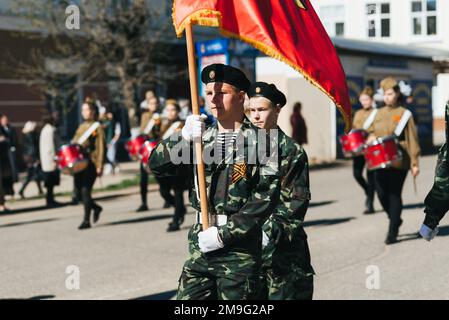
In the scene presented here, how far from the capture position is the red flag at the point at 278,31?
461cm

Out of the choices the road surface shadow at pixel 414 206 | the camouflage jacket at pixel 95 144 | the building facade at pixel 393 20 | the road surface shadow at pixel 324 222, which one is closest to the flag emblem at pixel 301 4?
the road surface shadow at pixel 324 222

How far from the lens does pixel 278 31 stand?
479 cm

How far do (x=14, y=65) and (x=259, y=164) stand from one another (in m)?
18.9

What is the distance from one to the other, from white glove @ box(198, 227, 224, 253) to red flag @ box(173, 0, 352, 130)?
117 cm

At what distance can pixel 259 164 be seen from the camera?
437 cm

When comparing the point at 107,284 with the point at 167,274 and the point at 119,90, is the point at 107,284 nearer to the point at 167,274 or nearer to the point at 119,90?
the point at 167,274

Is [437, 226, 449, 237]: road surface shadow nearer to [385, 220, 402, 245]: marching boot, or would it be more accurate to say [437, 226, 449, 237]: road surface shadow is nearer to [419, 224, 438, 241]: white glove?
[385, 220, 402, 245]: marching boot

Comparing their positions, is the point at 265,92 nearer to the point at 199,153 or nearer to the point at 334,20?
the point at 199,153

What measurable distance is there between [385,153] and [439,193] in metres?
4.86

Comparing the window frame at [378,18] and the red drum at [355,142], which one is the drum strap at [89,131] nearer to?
the red drum at [355,142]

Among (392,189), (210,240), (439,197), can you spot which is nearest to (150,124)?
(392,189)

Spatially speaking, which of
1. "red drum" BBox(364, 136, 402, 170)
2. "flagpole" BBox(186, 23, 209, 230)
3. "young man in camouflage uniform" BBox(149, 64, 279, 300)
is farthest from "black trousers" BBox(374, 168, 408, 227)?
"flagpole" BBox(186, 23, 209, 230)

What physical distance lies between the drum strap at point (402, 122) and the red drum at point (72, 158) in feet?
14.2
